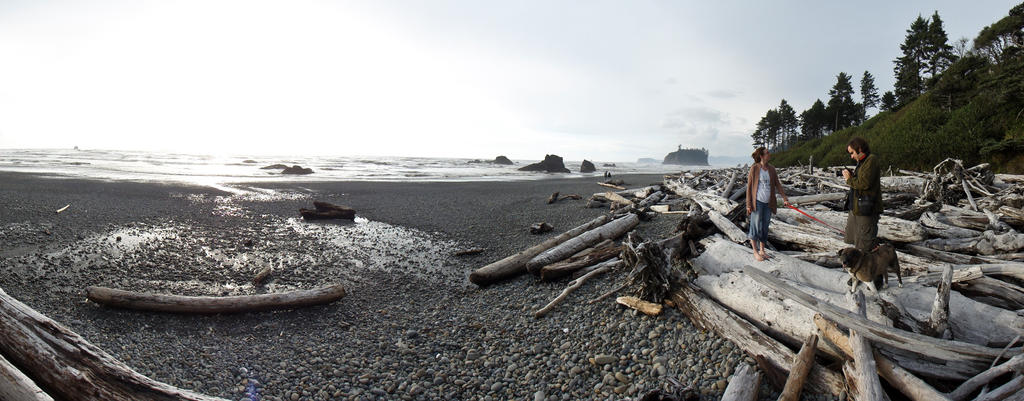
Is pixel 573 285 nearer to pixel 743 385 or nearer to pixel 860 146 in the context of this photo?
pixel 743 385

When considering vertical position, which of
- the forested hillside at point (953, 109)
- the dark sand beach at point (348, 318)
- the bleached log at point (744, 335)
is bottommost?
the dark sand beach at point (348, 318)

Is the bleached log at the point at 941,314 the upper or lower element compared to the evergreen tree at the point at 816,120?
lower

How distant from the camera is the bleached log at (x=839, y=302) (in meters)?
4.03

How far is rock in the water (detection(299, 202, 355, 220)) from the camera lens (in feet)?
48.5

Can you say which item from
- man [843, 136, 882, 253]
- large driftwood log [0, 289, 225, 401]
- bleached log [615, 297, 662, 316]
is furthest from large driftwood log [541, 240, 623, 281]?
large driftwood log [0, 289, 225, 401]

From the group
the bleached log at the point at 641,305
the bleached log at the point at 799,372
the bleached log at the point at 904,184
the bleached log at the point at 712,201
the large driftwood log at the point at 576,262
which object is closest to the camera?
the bleached log at the point at 799,372

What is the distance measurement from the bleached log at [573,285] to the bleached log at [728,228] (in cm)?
238

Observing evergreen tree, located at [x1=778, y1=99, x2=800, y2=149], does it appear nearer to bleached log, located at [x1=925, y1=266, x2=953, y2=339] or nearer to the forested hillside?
the forested hillside

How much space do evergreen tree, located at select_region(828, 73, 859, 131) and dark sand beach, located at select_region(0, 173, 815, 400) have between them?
62094mm

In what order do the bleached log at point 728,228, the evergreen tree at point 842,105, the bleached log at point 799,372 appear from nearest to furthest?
1. the bleached log at point 799,372
2. the bleached log at point 728,228
3. the evergreen tree at point 842,105

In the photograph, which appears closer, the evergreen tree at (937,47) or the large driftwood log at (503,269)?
the large driftwood log at (503,269)

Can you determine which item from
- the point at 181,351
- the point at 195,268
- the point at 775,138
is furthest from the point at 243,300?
the point at 775,138

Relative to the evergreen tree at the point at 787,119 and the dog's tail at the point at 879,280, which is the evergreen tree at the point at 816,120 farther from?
the dog's tail at the point at 879,280

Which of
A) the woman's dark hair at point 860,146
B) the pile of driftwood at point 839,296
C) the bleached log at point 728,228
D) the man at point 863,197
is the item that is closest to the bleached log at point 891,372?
the pile of driftwood at point 839,296
